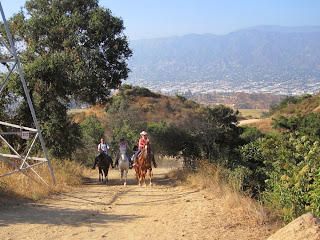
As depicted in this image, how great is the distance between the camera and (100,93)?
714 inches

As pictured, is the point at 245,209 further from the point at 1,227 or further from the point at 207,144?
the point at 207,144

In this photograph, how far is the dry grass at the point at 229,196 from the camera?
8.88m

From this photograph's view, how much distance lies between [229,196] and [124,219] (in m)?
3.20

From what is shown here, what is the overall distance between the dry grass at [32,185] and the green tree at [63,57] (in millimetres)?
2412

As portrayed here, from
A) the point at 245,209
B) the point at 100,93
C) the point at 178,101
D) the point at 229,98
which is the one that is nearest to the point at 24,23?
the point at 100,93

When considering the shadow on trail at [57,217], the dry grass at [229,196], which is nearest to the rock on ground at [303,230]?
the dry grass at [229,196]

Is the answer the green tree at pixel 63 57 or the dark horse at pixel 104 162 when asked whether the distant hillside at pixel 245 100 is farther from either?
the dark horse at pixel 104 162

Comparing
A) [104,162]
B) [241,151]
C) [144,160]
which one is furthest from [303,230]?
[241,151]

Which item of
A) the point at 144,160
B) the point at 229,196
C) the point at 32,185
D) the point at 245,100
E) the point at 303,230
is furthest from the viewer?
the point at 245,100

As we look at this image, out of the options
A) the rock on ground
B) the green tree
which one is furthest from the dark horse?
the rock on ground

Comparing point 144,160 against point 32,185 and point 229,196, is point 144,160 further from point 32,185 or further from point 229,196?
point 229,196

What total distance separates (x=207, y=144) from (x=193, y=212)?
30.5ft

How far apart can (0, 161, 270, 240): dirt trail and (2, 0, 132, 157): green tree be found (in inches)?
222

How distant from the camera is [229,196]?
423 inches
